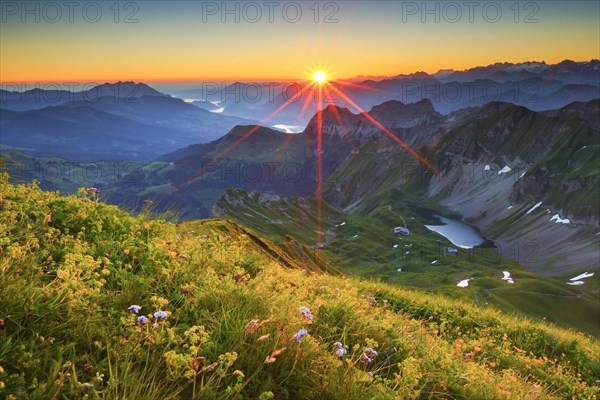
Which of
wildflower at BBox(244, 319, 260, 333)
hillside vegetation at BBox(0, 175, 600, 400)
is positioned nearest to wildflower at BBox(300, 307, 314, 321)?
hillside vegetation at BBox(0, 175, 600, 400)

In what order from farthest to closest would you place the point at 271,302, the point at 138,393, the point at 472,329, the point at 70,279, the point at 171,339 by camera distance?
the point at 472,329 < the point at 271,302 < the point at 70,279 < the point at 171,339 < the point at 138,393

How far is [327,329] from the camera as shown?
6531mm

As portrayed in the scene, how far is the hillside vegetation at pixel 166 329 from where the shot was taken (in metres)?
4.02

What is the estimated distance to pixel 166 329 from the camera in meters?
4.79

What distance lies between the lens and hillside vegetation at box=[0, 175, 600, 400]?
4.02 meters

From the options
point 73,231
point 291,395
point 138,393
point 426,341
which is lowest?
point 426,341

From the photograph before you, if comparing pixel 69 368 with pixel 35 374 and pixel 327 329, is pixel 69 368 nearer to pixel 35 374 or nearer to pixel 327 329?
pixel 35 374

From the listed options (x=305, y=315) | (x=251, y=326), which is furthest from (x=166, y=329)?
(x=305, y=315)

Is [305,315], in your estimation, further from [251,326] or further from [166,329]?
[166,329]

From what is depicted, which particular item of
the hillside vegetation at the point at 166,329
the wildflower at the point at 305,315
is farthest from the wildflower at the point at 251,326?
the wildflower at the point at 305,315

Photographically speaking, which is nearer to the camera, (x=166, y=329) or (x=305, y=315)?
(x=166, y=329)

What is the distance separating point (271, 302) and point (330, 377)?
4.61ft

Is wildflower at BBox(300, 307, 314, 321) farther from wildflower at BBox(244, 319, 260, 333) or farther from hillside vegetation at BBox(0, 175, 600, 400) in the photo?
wildflower at BBox(244, 319, 260, 333)

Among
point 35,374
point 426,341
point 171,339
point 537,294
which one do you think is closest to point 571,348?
point 426,341
